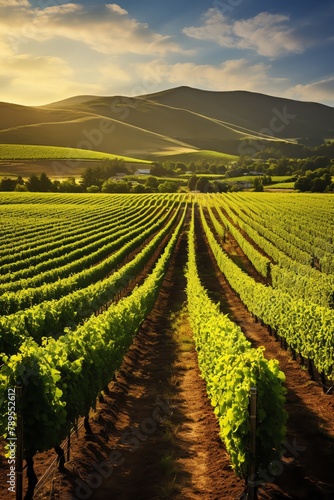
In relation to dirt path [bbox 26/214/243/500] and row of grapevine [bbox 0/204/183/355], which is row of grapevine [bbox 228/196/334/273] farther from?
dirt path [bbox 26/214/243/500]

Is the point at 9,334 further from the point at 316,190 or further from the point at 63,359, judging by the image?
the point at 316,190

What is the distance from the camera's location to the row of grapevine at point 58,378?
8.98 meters

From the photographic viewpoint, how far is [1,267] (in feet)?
110

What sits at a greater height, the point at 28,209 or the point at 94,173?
the point at 94,173

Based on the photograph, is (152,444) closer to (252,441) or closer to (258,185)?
(252,441)

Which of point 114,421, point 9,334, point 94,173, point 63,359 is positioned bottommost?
point 114,421

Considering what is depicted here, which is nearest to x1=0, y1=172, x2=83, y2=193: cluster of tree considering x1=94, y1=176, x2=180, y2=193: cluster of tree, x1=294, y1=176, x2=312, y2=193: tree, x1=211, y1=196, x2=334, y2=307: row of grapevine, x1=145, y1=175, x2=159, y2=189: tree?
x1=94, y1=176, x2=180, y2=193: cluster of tree

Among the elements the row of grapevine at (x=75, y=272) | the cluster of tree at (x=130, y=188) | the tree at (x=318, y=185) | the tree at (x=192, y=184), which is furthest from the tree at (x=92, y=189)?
the row of grapevine at (x=75, y=272)

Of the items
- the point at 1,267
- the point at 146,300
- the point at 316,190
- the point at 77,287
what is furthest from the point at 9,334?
the point at 316,190

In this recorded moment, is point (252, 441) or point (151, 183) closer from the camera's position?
point (252, 441)

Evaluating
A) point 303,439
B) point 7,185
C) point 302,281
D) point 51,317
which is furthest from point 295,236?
point 7,185

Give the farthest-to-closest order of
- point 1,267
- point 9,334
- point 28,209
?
point 28,209 → point 1,267 → point 9,334

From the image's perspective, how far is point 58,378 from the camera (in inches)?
371

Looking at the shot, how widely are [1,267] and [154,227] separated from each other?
29798 mm
